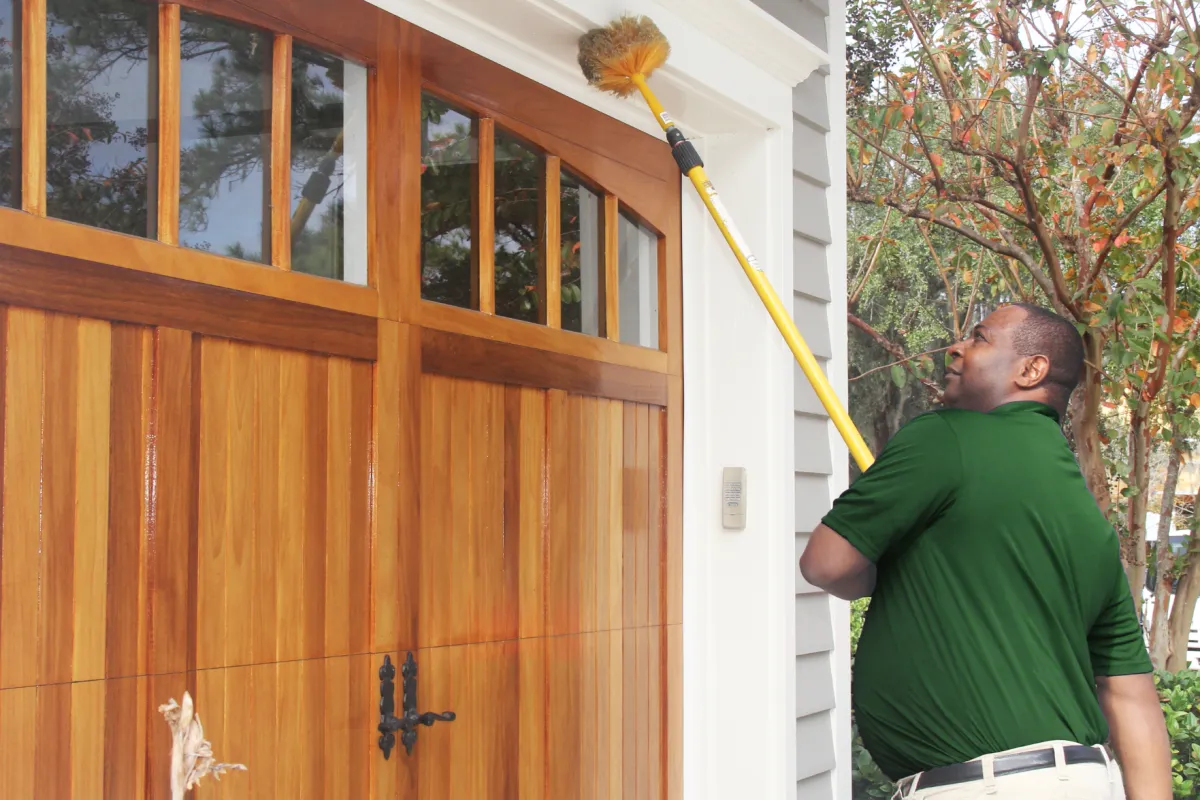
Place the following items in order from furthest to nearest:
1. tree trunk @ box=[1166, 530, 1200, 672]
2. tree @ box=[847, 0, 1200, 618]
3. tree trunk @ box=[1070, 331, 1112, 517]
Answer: tree trunk @ box=[1166, 530, 1200, 672] < tree trunk @ box=[1070, 331, 1112, 517] < tree @ box=[847, 0, 1200, 618]

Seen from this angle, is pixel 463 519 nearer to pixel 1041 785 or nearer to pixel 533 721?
pixel 533 721

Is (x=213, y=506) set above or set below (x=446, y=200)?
below

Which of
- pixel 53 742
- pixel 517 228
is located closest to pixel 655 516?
pixel 517 228

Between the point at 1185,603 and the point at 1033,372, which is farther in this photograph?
the point at 1185,603

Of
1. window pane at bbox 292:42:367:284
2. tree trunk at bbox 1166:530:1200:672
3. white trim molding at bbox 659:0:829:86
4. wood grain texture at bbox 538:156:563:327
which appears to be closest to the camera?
window pane at bbox 292:42:367:284

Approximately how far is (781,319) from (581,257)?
0.58m

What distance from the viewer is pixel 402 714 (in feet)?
8.07

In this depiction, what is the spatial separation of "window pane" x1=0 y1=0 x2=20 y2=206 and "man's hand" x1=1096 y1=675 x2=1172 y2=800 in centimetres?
200

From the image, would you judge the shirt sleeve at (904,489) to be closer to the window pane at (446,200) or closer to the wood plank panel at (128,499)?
the window pane at (446,200)

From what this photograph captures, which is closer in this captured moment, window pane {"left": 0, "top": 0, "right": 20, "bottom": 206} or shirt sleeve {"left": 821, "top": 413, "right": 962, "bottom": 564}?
window pane {"left": 0, "top": 0, "right": 20, "bottom": 206}

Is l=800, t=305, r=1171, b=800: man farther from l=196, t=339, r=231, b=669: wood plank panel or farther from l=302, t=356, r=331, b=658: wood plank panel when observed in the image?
l=196, t=339, r=231, b=669: wood plank panel

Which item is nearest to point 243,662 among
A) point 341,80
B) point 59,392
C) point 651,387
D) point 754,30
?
point 59,392

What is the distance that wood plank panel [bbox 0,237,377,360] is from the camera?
6.00ft

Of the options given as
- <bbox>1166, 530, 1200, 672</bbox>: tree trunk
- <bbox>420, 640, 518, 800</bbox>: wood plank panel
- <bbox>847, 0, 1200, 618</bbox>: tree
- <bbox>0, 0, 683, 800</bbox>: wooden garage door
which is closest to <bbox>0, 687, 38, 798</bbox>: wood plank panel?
<bbox>0, 0, 683, 800</bbox>: wooden garage door
